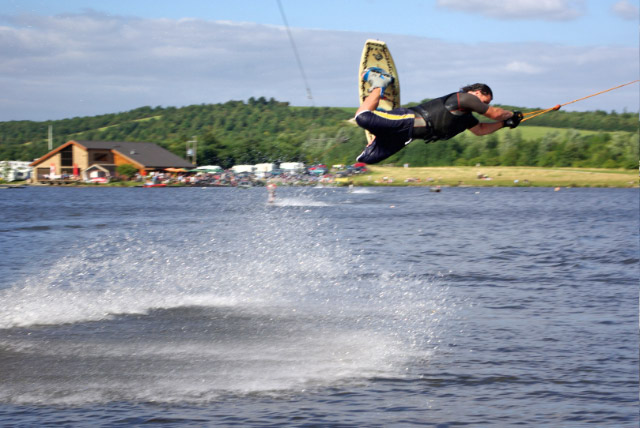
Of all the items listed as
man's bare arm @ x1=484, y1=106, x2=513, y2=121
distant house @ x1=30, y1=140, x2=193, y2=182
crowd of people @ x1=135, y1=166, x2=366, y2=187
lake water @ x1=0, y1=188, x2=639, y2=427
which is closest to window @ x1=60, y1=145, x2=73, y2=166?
distant house @ x1=30, y1=140, x2=193, y2=182

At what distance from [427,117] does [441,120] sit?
0.22 metres

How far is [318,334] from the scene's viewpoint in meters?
15.8

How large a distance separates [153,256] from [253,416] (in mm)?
21307

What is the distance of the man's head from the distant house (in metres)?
34.6

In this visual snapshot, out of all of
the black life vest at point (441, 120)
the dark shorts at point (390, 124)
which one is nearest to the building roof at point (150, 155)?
the dark shorts at point (390, 124)

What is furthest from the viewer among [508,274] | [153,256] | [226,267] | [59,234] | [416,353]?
[59,234]

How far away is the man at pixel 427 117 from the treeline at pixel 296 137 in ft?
2.14

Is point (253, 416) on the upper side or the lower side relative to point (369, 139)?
lower

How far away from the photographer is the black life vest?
954cm

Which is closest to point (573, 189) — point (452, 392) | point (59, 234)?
point (59, 234)

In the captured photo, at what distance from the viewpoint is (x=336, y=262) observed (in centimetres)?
2881

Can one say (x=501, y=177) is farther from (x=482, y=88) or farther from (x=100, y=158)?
(x=482, y=88)

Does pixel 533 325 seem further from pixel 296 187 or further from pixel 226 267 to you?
pixel 296 187

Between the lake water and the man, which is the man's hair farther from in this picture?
the lake water
